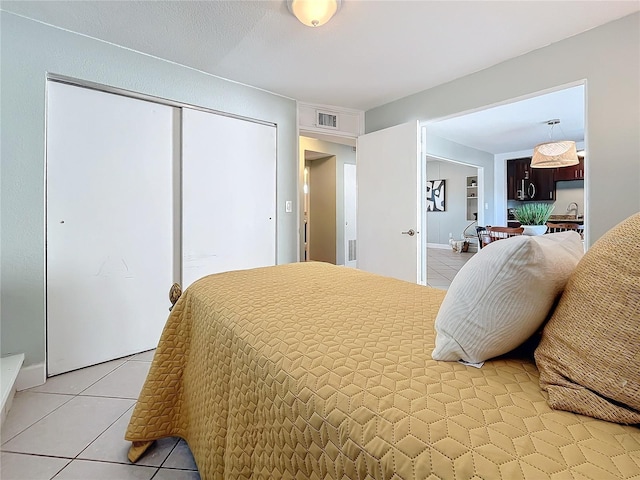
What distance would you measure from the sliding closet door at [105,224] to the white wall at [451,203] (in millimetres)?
7651

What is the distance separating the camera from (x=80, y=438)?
1521 millimetres

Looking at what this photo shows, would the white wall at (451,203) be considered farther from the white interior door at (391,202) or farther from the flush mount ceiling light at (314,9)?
the flush mount ceiling light at (314,9)

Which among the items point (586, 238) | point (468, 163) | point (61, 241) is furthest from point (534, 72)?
point (468, 163)

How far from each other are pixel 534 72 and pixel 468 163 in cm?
417

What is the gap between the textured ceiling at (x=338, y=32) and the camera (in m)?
1.88

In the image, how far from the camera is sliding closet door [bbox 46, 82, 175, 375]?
213 cm

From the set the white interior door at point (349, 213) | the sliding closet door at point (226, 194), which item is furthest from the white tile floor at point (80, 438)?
the white interior door at point (349, 213)

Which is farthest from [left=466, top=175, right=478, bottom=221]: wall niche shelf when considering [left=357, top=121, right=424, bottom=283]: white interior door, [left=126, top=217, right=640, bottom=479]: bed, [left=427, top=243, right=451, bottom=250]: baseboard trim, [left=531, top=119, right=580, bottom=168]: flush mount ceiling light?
[left=126, top=217, right=640, bottom=479]: bed

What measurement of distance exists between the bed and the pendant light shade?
413 cm

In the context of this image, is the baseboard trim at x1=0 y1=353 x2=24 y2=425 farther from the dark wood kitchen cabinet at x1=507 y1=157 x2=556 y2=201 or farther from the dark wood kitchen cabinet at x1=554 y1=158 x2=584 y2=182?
the dark wood kitchen cabinet at x1=554 y1=158 x2=584 y2=182

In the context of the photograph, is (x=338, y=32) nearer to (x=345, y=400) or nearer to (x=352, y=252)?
(x=345, y=400)

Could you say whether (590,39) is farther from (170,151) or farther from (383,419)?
(170,151)

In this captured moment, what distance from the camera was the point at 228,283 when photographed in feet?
4.63

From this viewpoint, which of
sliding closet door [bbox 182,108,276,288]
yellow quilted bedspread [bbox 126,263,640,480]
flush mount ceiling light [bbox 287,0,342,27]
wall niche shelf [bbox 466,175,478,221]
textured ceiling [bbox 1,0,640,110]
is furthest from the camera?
wall niche shelf [bbox 466,175,478,221]
